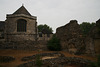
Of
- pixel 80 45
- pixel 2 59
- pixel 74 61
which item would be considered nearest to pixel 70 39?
pixel 80 45

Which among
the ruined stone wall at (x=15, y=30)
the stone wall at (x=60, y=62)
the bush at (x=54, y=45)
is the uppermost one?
the ruined stone wall at (x=15, y=30)

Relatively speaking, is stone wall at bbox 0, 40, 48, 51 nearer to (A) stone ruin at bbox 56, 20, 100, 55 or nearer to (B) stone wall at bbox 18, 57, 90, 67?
(A) stone ruin at bbox 56, 20, 100, 55

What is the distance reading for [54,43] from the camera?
1758 centimetres

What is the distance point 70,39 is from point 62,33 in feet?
→ 10.0

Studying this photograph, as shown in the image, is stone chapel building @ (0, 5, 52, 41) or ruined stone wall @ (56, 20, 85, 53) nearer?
ruined stone wall @ (56, 20, 85, 53)

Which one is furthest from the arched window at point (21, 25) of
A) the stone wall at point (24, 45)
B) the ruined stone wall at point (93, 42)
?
the ruined stone wall at point (93, 42)

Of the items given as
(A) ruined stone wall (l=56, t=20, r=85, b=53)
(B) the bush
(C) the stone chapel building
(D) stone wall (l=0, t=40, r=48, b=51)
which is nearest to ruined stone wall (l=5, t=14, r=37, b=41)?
(C) the stone chapel building

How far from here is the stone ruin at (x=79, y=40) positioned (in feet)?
44.5

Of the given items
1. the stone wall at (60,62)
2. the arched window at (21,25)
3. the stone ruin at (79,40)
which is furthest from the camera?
the arched window at (21,25)

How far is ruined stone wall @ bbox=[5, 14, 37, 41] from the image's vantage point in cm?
2189

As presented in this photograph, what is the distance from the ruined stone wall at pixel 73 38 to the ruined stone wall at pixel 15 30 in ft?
36.0

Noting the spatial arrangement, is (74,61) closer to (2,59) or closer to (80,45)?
(80,45)

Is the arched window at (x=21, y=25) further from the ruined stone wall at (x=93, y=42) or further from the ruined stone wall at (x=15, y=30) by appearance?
the ruined stone wall at (x=93, y=42)

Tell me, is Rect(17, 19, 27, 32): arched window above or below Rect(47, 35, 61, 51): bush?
above
